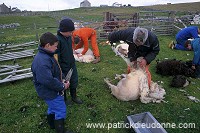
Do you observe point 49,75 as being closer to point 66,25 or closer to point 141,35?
point 66,25

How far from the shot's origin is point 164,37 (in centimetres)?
1427

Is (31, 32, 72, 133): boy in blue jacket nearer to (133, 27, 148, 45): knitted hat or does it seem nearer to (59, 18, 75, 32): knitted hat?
(59, 18, 75, 32): knitted hat

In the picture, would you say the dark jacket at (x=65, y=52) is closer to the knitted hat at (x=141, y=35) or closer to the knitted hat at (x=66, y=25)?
the knitted hat at (x=66, y=25)

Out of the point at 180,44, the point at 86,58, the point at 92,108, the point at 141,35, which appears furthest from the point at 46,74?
the point at 180,44

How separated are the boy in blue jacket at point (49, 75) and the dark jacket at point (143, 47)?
8.21ft

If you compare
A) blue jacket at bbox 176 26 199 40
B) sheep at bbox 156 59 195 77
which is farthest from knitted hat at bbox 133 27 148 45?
blue jacket at bbox 176 26 199 40

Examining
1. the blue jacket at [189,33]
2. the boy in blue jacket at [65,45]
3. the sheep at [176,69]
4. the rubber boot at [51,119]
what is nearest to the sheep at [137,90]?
the boy in blue jacket at [65,45]

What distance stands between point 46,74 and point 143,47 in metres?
3.09

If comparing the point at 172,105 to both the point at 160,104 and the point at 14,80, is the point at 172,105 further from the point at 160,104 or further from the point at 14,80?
the point at 14,80

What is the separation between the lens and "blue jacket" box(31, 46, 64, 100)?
3464 millimetres

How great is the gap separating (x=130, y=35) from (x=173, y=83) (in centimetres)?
231

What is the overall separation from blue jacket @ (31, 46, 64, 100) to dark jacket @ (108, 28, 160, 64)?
2612mm

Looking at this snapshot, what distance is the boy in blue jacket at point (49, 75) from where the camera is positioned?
3.48 metres

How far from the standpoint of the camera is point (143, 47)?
554cm
